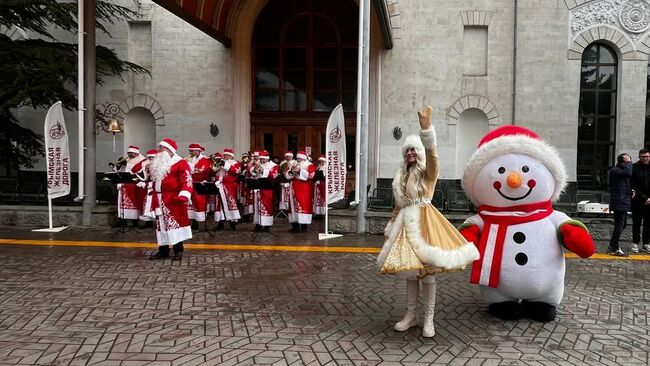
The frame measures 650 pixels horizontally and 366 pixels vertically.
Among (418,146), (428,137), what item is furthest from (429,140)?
(418,146)

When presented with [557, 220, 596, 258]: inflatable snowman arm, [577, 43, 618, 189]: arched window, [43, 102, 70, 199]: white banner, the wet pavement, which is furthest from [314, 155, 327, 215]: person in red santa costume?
[577, 43, 618, 189]: arched window

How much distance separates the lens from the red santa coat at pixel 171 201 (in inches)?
311

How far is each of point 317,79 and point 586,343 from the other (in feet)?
44.7

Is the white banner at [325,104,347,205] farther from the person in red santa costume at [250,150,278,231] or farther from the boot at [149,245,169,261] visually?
the boot at [149,245,169,261]

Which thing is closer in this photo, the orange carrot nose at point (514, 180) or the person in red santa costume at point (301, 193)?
the orange carrot nose at point (514, 180)

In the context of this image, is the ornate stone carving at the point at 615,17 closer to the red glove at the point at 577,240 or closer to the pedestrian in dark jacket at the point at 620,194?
the pedestrian in dark jacket at the point at 620,194

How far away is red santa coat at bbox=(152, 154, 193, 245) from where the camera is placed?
7.89 metres

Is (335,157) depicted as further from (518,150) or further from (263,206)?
(518,150)

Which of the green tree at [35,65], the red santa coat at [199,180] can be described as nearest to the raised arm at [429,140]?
the red santa coat at [199,180]

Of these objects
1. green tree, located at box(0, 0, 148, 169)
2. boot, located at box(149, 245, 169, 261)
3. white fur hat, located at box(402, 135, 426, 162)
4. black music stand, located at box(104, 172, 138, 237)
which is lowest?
boot, located at box(149, 245, 169, 261)

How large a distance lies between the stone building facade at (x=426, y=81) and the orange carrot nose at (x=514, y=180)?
1123 cm

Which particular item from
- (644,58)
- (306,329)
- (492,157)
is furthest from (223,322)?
(644,58)

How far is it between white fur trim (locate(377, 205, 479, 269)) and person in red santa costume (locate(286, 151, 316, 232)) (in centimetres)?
667

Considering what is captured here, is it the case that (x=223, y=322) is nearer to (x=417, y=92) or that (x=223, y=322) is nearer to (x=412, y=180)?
(x=412, y=180)
